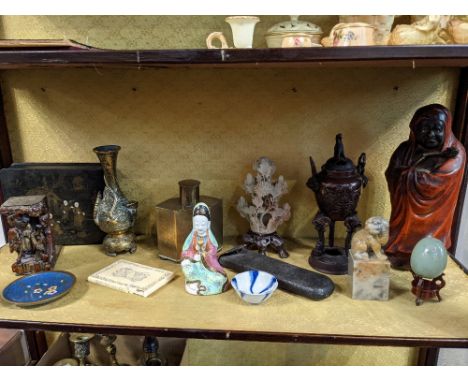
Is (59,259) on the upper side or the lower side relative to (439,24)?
lower

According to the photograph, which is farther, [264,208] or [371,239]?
[264,208]

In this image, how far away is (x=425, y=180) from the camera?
0.84 m

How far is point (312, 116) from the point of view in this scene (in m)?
1.02

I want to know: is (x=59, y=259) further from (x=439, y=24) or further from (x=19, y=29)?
(x=439, y=24)

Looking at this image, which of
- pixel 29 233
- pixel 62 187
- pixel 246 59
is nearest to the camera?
pixel 246 59

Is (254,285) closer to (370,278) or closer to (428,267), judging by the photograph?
(370,278)

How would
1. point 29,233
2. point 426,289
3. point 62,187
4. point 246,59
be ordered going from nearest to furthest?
point 246,59
point 426,289
point 29,233
point 62,187

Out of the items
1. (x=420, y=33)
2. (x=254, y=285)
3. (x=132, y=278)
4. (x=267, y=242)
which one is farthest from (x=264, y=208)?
(x=420, y=33)

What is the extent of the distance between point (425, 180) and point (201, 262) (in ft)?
1.63

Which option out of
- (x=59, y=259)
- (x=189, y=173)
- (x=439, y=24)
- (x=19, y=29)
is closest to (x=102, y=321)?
(x=59, y=259)

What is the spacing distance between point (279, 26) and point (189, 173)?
1.46 feet

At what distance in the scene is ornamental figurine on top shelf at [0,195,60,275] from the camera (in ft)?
2.95

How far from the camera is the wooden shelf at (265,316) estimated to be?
0.73 metres

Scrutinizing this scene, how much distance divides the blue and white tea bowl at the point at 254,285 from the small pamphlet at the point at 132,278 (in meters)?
0.17
